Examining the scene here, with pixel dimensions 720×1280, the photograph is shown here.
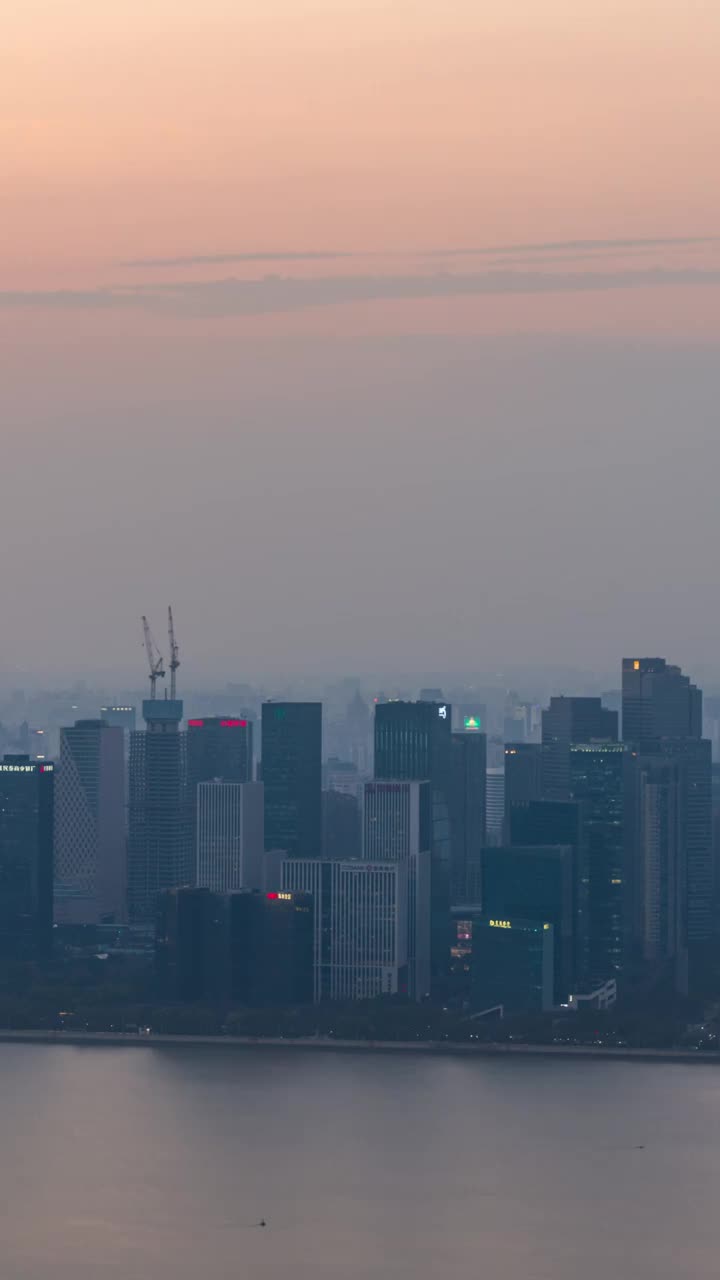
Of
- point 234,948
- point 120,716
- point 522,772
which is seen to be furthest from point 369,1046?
point 120,716

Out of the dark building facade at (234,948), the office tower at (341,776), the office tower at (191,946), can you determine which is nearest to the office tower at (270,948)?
the dark building facade at (234,948)

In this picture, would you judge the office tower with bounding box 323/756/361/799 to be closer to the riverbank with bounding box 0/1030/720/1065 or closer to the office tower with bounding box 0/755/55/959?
the office tower with bounding box 0/755/55/959

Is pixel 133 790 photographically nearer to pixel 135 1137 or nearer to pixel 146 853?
pixel 146 853

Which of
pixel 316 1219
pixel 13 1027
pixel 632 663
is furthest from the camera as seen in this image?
pixel 632 663

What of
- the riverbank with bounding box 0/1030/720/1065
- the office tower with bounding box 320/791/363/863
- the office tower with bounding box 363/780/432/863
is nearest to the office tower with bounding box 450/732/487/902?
the office tower with bounding box 320/791/363/863

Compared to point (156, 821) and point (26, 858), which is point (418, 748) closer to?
point (156, 821)

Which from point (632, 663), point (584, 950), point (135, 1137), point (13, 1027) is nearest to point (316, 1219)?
point (135, 1137)
